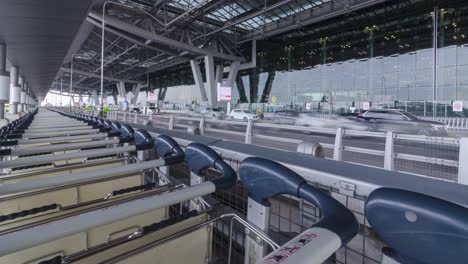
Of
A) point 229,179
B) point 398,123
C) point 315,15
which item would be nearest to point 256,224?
point 229,179

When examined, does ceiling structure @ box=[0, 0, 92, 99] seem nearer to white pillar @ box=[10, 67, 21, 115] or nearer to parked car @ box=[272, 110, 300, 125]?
white pillar @ box=[10, 67, 21, 115]

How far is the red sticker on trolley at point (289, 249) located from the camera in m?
0.72

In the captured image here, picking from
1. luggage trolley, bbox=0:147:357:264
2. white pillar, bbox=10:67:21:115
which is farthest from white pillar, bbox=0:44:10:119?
luggage trolley, bbox=0:147:357:264

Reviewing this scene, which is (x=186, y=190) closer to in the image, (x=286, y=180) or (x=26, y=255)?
(x=286, y=180)

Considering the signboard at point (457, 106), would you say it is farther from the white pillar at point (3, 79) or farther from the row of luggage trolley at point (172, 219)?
the white pillar at point (3, 79)

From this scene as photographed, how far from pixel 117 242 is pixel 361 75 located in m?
30.5

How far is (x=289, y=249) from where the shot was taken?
2.49ft

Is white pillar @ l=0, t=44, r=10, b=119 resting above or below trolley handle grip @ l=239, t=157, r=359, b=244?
above

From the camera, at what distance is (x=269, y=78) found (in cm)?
3600

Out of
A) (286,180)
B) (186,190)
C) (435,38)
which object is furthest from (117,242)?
(435,38)

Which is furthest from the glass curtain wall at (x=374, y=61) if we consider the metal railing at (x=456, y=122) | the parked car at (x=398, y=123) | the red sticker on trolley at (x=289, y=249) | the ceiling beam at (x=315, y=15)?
the red sticker on trolley at (x=289, y=249)

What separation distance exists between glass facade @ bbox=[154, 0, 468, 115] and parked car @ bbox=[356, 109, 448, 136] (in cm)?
743

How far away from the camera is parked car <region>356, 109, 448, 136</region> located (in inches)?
612

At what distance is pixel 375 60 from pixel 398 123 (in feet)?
40.7
